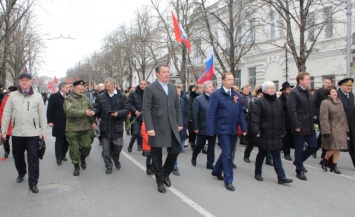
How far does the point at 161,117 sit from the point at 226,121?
1.14 meters

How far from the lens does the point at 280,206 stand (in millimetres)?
4887

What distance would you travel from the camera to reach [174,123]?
5.61 metres

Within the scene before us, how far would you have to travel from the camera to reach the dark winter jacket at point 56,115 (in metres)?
7.89

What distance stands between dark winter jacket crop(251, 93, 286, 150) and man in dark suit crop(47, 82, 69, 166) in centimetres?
450

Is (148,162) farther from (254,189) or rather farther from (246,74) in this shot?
(246,74)

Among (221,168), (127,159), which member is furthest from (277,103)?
(127,159)

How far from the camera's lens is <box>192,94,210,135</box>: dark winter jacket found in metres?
7.82


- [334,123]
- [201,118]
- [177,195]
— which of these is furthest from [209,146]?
[334,123]

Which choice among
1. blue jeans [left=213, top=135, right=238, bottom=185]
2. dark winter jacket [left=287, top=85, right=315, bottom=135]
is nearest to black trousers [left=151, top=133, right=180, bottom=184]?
blue jeans [left=213, top=135, right=238, bottom=185]

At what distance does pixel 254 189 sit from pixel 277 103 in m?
1.62

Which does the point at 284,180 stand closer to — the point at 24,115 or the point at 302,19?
the point at 24,115

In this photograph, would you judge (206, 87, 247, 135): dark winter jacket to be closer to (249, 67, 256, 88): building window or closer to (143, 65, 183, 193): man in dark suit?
(143, 65, 183, 193): man in dark suit

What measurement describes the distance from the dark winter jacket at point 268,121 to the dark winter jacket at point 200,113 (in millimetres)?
1894

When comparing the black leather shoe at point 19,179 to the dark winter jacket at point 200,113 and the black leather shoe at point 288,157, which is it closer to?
the dark winter jacket at point 200,113
